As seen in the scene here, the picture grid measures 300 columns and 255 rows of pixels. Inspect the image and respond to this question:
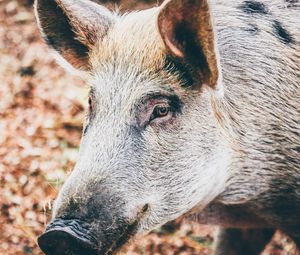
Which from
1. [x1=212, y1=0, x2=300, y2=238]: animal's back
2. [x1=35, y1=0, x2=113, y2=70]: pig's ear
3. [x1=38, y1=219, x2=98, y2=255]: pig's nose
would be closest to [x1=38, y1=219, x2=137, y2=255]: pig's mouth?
[x1=38, y1=219, x2=98, y2=255]: pig's nose

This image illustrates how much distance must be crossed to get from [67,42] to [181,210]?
1176mm

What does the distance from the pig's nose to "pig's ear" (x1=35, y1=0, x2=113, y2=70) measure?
3.75 feet

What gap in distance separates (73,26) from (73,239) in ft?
4.52

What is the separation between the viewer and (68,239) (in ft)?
10.5

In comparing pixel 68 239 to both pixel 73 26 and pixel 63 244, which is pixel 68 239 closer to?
pixel 63 244

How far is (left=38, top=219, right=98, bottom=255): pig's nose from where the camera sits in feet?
10.5

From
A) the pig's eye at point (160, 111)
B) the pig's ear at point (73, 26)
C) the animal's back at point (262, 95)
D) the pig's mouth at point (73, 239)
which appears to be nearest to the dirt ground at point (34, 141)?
the pig's ear at point (73, 26)

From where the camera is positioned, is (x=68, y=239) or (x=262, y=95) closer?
(x=68, y=239)

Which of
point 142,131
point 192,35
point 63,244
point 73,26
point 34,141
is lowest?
point 34,141

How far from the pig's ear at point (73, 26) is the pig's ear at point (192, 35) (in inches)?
23.1

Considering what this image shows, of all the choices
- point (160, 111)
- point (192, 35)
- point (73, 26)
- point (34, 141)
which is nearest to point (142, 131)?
point (160, 111)

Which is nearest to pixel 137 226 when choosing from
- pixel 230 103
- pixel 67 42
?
pixel 230 103

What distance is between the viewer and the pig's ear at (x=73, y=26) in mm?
4020

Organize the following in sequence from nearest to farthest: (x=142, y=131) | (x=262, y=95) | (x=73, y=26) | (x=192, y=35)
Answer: (x=192, y=35) → (x=142, y=131) → (x=262, y=95) → (x=73, y=26)
